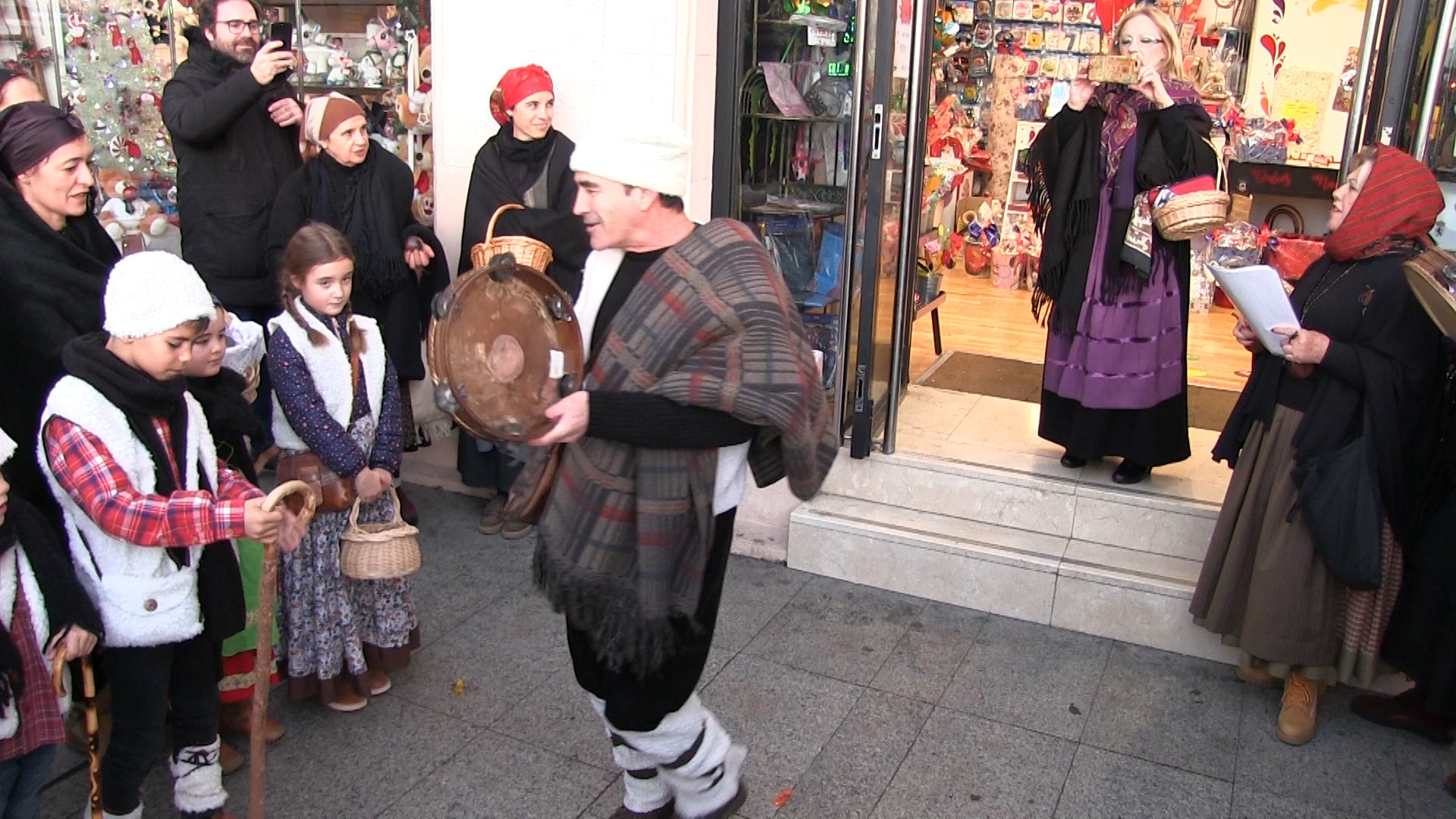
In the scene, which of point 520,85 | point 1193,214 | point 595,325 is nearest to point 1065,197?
point 1193,214

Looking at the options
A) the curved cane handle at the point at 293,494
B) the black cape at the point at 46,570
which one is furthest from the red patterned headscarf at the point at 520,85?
the black cape at the point at 46,570

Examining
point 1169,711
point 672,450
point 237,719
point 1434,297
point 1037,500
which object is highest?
point 1434,297

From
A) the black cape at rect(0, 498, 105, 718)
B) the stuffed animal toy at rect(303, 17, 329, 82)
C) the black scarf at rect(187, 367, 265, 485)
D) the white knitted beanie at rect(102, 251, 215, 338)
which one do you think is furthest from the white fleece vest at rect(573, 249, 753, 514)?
the stuffed animal toy at rect(303, 17, 329, 82)

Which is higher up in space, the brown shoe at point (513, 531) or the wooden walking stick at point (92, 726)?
the wooden walking stick at point (92, 726)

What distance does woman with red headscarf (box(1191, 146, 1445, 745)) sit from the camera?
3363mm

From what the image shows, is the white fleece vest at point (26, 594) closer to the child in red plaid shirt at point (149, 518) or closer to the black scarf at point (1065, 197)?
the child in red plaid shirt at point (149, 518)

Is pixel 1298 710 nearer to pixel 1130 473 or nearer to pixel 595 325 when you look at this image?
pixel 1130 473

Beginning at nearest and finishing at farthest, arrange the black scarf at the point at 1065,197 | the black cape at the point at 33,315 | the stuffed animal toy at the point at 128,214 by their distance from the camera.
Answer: the black cape at the point at 33,315
the black scarf at the point at 1065,197
the stuffed animal toy at the point at 128,214

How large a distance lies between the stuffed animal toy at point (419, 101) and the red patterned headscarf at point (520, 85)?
0.93 meters

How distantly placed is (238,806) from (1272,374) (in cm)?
338

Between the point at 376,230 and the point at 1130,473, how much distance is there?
125 inches

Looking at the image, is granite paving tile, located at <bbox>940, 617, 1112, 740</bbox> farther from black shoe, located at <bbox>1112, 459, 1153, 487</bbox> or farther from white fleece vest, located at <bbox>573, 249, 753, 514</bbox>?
white fleece vest, located at <bbox>573, 249, 753, 514</bbox>

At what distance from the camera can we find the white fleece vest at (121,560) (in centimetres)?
251

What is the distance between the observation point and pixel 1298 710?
363 cm
